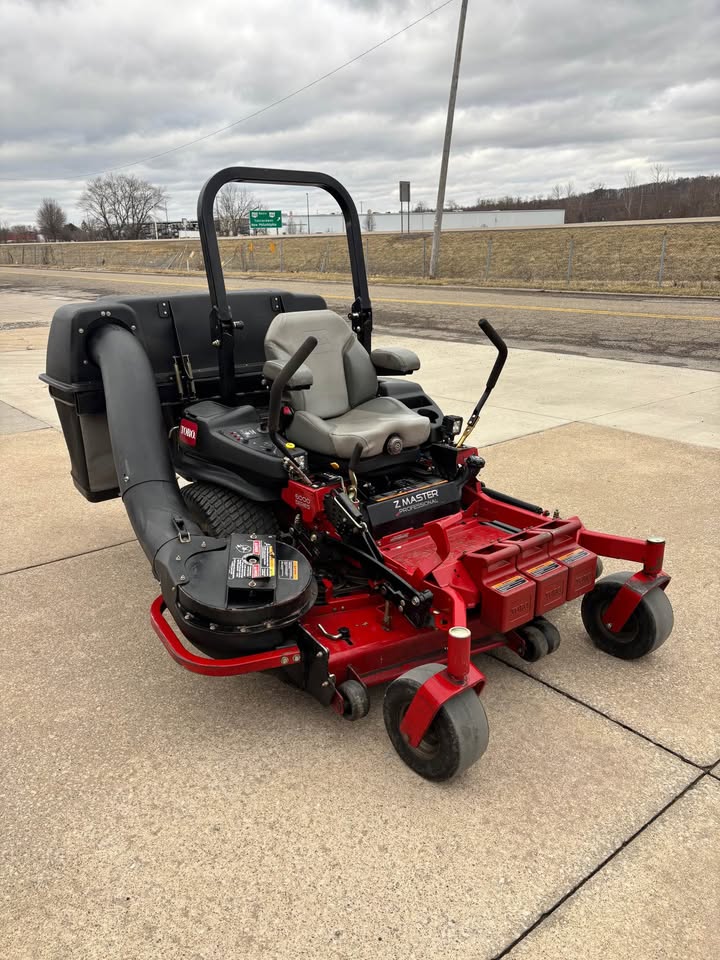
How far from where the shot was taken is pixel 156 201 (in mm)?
66688

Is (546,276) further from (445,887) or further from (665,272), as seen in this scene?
(445,887)

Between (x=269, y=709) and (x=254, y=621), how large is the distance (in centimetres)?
53

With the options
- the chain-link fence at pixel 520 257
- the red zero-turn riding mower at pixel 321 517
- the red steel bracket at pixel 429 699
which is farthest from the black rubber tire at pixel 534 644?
the chain-link fence at pixel 520 257

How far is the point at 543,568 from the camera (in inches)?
114

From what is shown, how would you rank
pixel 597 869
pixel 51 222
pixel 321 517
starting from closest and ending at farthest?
1. pixel 597 869
2. pixel 321 517
3. pixel 51 222

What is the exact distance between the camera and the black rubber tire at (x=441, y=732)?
7.65 ft

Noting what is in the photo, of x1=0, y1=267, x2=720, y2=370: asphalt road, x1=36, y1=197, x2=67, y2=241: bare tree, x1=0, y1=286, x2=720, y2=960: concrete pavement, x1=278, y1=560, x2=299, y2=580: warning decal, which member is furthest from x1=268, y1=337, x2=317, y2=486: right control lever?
x1=36, y1=197, x2=67, y2=241: bare tree

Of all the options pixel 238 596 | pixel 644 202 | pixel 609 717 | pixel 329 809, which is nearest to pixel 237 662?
pixel 238 596

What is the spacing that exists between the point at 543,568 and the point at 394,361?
1510 millimetres

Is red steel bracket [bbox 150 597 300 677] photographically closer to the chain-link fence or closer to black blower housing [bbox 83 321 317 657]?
black blower housing [bbox 83 321 317 657]

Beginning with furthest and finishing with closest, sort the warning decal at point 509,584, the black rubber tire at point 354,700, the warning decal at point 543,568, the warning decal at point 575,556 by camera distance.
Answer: the warning decal at point 575,556 < the warning decal at point 543,568 < the warning decal at point 509,584 < the black rubber tire at point 354,700

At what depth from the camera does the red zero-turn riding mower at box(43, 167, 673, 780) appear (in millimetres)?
2555

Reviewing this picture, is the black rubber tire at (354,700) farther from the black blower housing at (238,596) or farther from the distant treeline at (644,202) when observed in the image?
the distant treeline at (644,202)

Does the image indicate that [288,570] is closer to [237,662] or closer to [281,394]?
[237,662]
